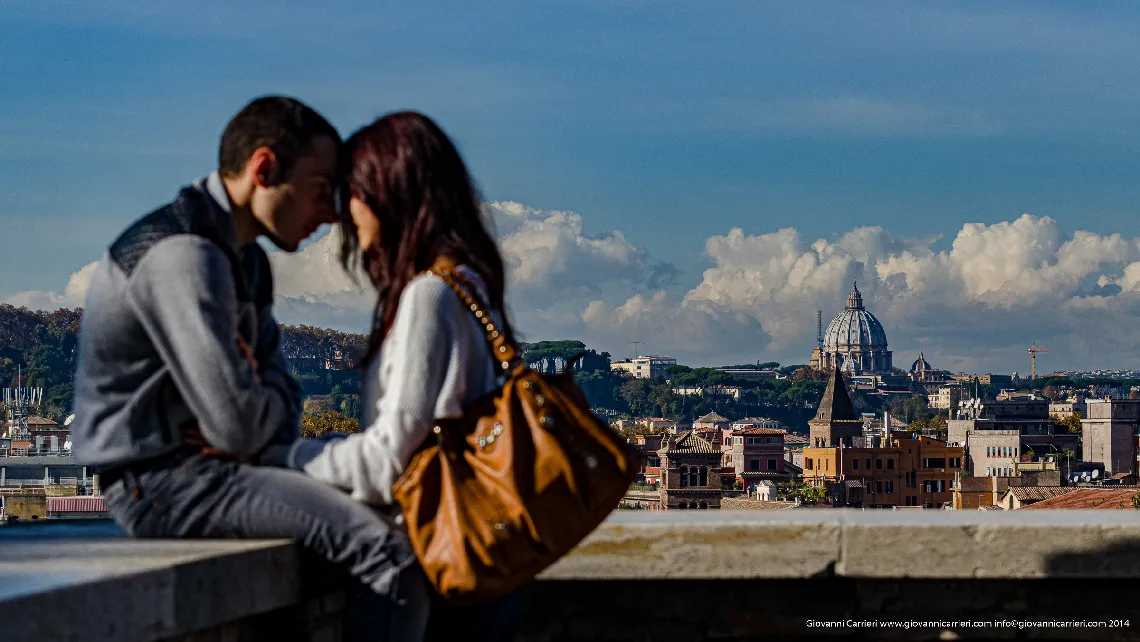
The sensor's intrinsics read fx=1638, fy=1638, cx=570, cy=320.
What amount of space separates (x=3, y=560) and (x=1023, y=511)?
1490 millimetres

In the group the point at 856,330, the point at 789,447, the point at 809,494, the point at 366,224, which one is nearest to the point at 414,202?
the point at 366,224

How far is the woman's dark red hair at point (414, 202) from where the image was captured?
1.74 m

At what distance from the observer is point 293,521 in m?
1.70

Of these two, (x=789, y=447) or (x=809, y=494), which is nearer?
(x=809, y=494)

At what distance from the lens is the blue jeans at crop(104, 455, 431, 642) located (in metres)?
1.65

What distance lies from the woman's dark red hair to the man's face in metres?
0.03

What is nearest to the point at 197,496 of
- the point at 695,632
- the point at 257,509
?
the point at 257,509

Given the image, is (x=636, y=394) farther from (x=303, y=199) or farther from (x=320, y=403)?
(x=303, y=199)

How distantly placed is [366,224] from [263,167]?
0.41ft

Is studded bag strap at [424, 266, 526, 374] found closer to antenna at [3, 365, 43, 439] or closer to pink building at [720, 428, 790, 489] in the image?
pink building at [720, 428, 790, 489]

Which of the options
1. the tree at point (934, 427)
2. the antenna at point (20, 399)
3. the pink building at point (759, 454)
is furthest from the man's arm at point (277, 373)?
the antenna at point (20, 399)

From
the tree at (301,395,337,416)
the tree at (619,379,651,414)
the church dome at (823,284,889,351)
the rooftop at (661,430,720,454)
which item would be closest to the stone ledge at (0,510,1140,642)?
the rooftop at (661,430,720,454)

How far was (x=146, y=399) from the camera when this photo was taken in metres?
1.69

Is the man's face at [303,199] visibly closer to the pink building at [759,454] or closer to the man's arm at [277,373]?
the man's arm at [277,373]
